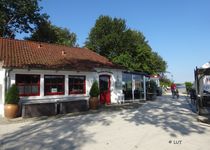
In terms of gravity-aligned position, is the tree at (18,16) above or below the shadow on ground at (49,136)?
above

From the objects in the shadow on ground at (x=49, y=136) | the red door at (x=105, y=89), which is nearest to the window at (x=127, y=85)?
the red door at (x=105, y=89)

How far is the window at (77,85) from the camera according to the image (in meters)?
17.2

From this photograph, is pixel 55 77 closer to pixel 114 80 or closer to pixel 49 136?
pixel 114 80

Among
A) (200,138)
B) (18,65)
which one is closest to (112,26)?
(18,65)

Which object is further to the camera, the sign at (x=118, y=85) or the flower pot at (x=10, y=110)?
the sign at (x=118, y=85)

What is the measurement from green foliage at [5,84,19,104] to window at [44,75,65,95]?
106 inches

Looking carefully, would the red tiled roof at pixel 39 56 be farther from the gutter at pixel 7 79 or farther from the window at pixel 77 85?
the window at pixel 77 85

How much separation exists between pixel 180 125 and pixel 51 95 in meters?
8.88

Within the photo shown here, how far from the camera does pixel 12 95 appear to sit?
13.0 m

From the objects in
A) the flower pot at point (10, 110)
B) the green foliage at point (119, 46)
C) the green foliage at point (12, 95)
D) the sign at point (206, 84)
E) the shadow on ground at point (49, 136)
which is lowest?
the shadow on ground at point (49, 136)

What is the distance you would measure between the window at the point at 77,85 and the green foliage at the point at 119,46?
9383 millimetres

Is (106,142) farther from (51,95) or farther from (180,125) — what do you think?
(51,95)

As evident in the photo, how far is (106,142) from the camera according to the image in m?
7.49

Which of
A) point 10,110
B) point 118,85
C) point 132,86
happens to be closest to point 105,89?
point 118,85
